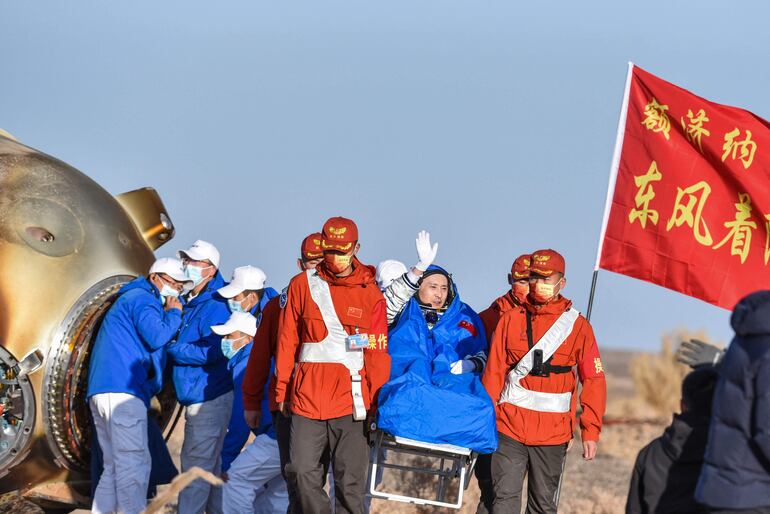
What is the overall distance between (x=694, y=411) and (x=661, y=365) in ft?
70.7

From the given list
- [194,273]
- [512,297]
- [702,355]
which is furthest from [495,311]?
[702,355]

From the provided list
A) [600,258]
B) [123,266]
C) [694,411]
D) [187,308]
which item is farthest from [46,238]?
[694,411]

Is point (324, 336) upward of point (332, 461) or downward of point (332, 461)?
upward

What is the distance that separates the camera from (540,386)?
8.15 meters

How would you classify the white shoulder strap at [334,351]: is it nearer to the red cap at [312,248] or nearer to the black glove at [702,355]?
the red cap at [312,248]

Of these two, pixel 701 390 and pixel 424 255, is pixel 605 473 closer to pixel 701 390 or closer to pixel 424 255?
pixel 424 255

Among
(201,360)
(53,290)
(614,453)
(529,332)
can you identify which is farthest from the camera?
(614,453)

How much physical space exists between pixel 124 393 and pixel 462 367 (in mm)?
2396

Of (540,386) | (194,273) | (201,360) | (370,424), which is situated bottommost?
(370,424)

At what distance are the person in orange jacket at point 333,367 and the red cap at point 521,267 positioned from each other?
1.84 m

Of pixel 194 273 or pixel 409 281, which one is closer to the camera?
pixel 409 281

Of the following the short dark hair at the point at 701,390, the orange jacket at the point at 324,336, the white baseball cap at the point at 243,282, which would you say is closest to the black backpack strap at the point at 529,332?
the orange jacket at the point at 324,336

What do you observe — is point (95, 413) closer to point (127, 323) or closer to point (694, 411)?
point (127, 323)

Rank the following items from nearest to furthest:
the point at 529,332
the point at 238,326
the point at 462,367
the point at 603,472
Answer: the point at 529,332
the point at 462,367
the point at 238,326
the point at 603,472
